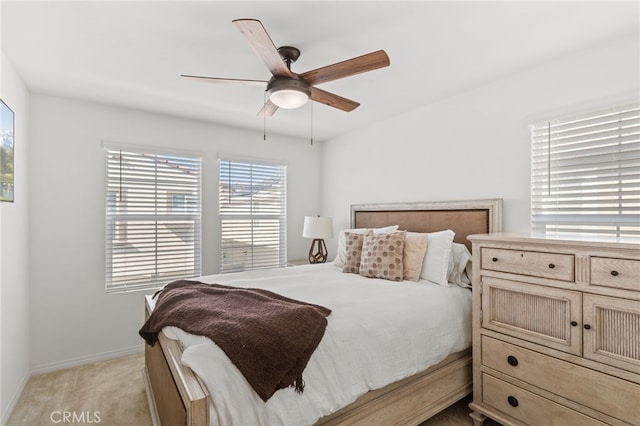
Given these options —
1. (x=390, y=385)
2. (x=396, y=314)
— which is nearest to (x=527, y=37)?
(x=396, y=314)

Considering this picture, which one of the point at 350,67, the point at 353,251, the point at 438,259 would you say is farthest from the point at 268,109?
the point at 438,259

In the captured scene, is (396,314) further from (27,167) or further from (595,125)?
(27,167)

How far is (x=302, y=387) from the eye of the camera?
4.40ft

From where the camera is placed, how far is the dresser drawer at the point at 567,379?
1460 millimetres

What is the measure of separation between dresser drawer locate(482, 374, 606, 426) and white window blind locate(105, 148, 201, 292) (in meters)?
3.04

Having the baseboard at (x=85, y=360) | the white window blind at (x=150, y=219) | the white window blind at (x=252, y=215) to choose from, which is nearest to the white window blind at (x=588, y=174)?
the white window blind at (x=252, y=215)

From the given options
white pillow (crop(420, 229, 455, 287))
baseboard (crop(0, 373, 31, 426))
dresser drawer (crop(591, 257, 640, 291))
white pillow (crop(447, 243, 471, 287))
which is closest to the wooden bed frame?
white pillow (crop(447, 243, 471, 287))

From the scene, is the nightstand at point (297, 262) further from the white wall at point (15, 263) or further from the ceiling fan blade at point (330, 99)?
the white wall at point (15, 263)

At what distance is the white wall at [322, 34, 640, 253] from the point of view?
206 cm

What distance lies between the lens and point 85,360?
9.64 feet

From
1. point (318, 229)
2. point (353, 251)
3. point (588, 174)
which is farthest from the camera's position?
point (318, 229)

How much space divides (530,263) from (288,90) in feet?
5.75

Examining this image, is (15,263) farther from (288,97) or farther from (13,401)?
(288,97)

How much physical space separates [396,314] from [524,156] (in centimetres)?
164
